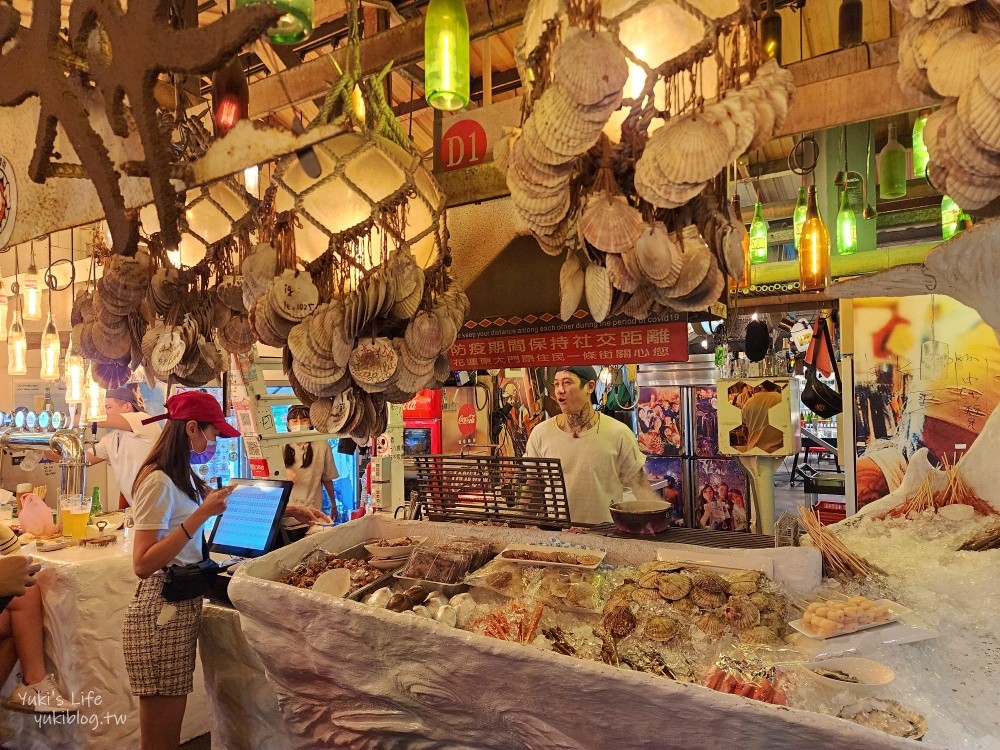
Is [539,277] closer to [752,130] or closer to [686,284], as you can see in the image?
[686,284]

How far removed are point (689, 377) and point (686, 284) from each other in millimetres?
6680

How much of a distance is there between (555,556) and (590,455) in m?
2.09

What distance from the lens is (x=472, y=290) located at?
2887mm

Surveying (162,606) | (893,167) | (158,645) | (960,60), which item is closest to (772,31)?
(960,60)

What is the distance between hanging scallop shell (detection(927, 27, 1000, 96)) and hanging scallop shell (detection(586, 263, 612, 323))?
858 millimetres

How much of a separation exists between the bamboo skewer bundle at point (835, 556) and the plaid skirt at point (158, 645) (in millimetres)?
2627

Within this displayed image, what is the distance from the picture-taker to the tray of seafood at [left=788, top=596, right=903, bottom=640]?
164 centimetres

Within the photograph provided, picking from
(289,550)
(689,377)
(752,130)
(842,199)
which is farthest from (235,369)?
(689,377)

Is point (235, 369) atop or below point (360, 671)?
atop

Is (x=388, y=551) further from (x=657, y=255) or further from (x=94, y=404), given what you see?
(x=94, y=404)

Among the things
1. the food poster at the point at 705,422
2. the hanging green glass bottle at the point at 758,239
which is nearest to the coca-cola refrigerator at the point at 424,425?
the food poster at the point at 705,422

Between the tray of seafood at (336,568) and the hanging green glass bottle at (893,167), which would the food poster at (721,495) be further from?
the tray of seafood at (336,568)

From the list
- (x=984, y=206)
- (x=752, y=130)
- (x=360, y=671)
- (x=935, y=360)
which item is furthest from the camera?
(x=935, y=360)

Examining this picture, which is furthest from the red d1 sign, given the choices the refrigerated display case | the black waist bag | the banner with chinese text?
the refrigerated display case
